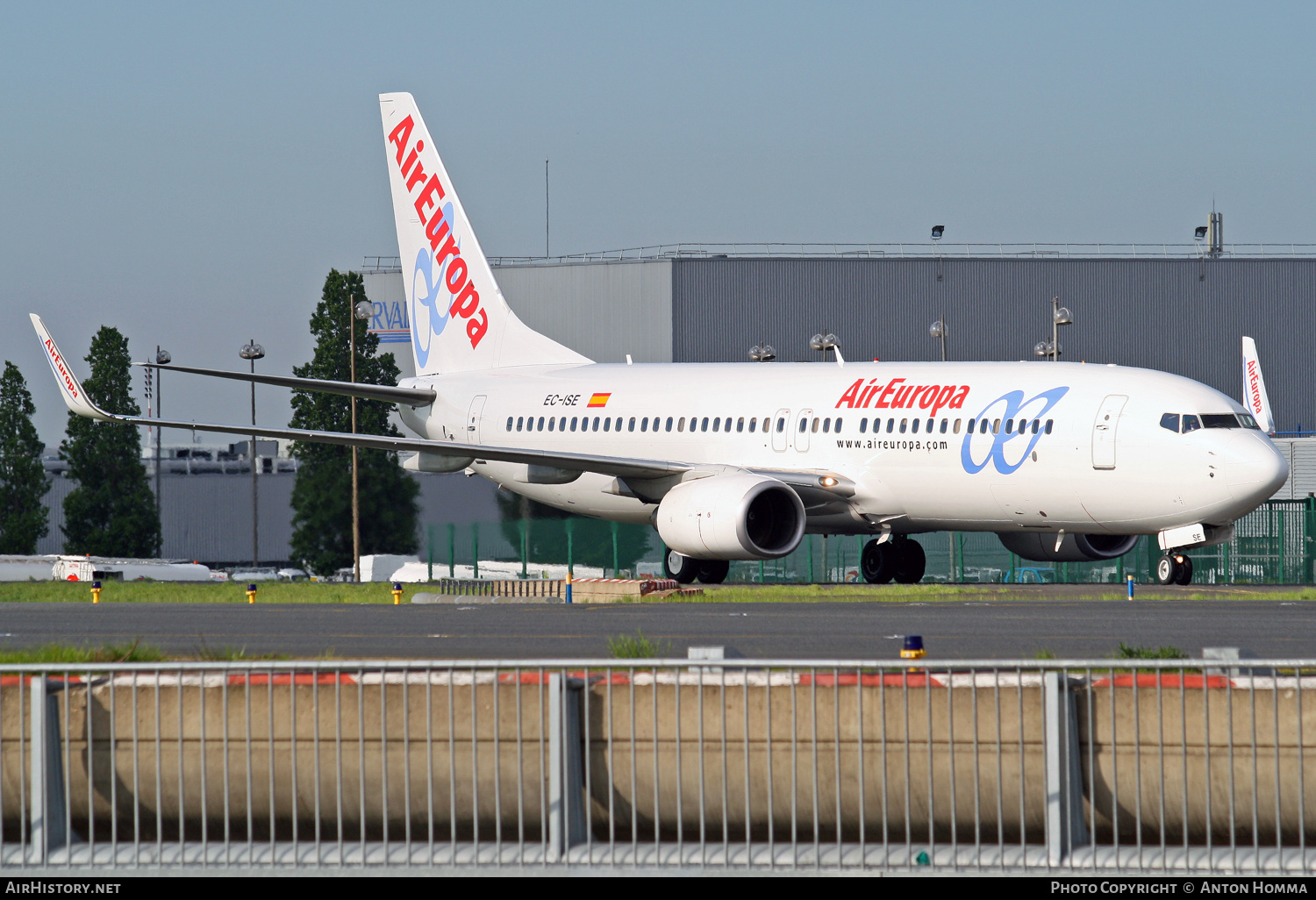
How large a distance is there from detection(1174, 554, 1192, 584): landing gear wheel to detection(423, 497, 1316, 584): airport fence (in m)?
9.60

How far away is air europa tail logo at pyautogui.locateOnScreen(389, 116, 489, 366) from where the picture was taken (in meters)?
37.1

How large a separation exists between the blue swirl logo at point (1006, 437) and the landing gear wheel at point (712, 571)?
235 inches

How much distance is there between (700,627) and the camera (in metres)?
18.5

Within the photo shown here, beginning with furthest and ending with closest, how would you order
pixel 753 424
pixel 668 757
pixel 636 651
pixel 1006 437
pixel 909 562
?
1. pixel 909 562
2. pixel 753 424
3. pixel 1006 437
4. pixel 636 651
5. pixel 668 757

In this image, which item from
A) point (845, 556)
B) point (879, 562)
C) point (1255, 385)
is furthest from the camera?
point (1255, 385)

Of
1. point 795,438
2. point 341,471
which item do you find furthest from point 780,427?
point 341,471

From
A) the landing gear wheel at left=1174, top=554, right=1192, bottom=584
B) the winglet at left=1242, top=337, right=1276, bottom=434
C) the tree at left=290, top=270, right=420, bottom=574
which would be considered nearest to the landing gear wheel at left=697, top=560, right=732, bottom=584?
the landing gear wheel at left=1174, top=554, right=1192, bottom=584

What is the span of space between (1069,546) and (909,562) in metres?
2.84

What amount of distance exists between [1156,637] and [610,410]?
1768 cm

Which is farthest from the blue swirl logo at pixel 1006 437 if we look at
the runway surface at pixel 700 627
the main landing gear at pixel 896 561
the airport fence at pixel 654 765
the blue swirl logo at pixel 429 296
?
the airport fence at pixel 654 765

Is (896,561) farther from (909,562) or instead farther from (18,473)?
(18,473)

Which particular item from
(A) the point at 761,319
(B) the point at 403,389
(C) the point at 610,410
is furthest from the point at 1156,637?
(A) the point at 761,319
